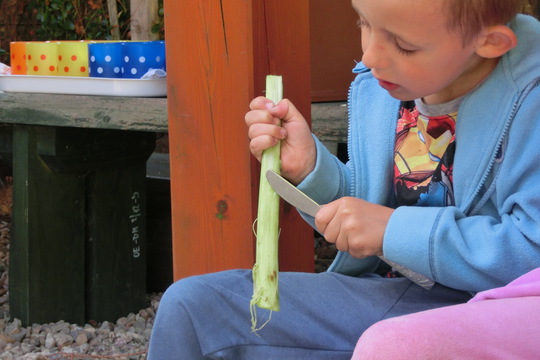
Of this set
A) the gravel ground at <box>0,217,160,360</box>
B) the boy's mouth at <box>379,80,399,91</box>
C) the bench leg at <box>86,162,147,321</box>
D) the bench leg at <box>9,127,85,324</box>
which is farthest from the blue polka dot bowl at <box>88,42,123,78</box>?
the boy's mouth at <box>379,80,399,91</box>

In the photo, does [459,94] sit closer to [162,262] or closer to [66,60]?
[66,60]

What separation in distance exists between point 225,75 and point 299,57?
0.67ft

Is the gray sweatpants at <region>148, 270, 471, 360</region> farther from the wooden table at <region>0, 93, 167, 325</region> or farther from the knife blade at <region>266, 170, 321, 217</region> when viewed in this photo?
the wooden table at <region>0, 93, 167, 325</region>

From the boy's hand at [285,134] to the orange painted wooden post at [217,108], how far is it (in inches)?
6.1

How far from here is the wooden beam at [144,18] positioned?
4895 mm

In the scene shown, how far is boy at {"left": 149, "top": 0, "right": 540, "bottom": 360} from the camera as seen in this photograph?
1.59 m

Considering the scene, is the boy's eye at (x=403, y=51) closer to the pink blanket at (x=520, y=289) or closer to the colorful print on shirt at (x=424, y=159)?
the colorful print on shirt at (x=424, y=159)

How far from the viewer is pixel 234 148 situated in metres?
1.99

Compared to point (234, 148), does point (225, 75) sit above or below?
above

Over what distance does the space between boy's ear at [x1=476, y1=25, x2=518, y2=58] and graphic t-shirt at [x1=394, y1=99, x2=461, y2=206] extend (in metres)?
0.15

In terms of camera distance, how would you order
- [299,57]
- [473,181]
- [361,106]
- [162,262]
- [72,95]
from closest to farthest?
1. [473,181]
2. [361,106]
3. [299,57]
4. [72,95]
5. [162,262]

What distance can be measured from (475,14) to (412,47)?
124 millimetres

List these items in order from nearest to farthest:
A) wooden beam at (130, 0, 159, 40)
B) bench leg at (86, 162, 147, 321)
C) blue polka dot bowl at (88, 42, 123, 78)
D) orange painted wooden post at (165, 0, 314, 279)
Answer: orange painted wooden post at (165, 0, 314, 279), blue polka dot bowl at (88, 42, 123, 78), bench leg at (86, 162, 147, 321), wooden beam at (130, 0, 159, 40)

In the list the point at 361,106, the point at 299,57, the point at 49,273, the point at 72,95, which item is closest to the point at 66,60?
the point at 72,95
